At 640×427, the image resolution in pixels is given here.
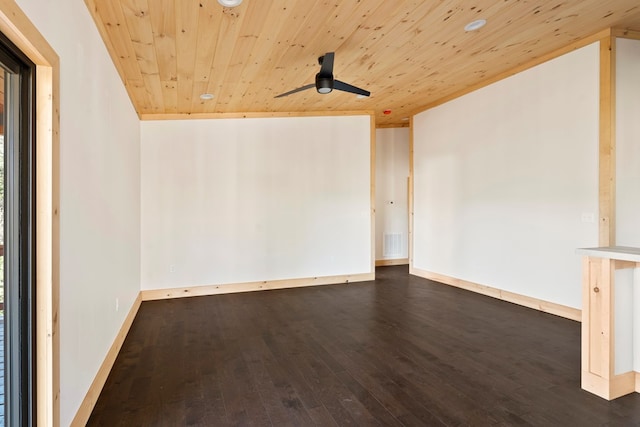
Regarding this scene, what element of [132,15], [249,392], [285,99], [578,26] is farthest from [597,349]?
[285,99]

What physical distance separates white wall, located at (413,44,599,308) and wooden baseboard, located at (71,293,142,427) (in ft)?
15.5

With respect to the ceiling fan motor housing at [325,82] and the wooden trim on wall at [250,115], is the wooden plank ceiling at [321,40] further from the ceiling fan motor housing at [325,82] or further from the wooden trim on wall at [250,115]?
the wooden trim on wall at [250,115]

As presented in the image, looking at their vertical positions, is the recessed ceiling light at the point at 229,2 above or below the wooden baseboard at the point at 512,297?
above

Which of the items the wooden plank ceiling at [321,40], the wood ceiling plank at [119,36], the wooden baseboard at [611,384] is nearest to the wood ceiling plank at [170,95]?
the wooden plank ceiling at [321,40]

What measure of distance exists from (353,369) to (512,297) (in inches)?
118

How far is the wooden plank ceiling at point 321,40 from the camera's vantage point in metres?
2.85

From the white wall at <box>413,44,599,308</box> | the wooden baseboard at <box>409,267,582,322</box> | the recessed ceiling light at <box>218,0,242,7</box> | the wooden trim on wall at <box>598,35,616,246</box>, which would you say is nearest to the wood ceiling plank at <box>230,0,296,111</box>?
the recessed ceiling light at <box>218,0,242,7</box>

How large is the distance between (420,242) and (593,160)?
326cm

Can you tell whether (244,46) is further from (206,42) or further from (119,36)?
(119,36)

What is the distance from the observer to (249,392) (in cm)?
259

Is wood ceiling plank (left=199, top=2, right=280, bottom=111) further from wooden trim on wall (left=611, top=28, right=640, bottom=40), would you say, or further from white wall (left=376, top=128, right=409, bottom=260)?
white wall (left=376, top=128, right=409, bottom=260)

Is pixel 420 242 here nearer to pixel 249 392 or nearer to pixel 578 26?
pixel 578 26

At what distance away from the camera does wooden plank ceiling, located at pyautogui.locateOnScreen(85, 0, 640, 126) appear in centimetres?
285

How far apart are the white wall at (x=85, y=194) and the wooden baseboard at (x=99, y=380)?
66 mm
